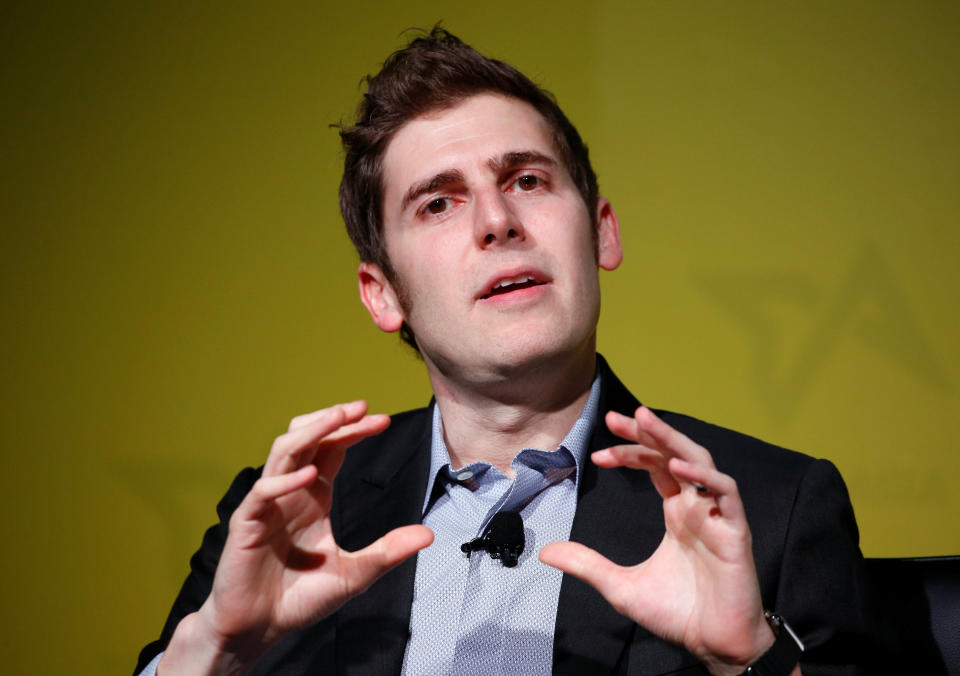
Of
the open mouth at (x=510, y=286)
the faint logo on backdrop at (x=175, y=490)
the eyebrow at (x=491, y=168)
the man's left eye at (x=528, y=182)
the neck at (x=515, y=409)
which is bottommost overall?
the faint logo on backdrop at (x=175, y=490)

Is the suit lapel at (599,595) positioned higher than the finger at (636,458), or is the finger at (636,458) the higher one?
the finger at (636,458)

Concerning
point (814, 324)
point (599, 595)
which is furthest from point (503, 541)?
point (814, 324)

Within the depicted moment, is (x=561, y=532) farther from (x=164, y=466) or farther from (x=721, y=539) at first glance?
(x=164, y=466)

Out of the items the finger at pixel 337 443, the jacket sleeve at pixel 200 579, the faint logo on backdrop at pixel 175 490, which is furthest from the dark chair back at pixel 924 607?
the faint logo on backdrop at pixel 175 490

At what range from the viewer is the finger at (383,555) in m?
1.11

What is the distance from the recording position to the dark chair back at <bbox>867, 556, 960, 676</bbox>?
4.28 ft

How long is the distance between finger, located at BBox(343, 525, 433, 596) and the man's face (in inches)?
15.3

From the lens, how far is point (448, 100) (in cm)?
164

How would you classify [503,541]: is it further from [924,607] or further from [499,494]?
[924,607]

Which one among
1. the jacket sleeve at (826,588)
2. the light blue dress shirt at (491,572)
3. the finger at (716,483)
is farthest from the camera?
the light blue dress shirt at (491,572)

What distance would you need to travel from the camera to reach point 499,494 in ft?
5.09

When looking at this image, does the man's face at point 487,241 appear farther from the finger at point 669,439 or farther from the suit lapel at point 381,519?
the finger at point 669,439

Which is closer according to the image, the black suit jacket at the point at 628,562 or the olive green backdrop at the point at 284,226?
the black suit jacket at the point at 628,562

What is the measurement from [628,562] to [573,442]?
23 cm
